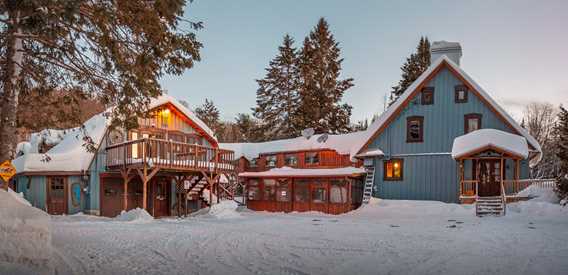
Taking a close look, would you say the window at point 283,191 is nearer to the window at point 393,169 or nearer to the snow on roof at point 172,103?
the snow on roof at point 172,103

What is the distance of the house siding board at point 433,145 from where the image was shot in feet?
73.3

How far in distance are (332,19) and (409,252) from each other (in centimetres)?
3620

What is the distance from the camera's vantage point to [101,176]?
21547 millimetres

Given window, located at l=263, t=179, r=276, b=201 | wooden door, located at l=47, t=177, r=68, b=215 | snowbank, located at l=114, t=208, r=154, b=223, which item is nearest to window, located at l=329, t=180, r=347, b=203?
window, located at l=263, t=179, r=276, b=201

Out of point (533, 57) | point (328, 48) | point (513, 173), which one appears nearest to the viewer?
point (513, 173)

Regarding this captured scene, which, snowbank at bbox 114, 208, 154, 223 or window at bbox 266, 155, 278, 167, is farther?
window at bbox 266, 155, 278, 167

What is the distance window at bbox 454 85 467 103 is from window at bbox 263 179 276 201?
12084mm

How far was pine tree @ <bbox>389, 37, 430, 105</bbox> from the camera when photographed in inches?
1571

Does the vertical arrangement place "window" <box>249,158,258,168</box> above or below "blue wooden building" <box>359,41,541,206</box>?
below

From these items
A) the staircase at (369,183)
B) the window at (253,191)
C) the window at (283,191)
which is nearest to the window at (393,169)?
the staircase at (369,183)

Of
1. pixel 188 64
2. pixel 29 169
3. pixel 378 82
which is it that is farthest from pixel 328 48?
pixel 188 64

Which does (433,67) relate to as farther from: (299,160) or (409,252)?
(409,252)

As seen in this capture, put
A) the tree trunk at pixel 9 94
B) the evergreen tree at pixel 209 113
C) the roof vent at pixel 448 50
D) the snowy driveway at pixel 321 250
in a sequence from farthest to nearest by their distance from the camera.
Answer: the evergreen tree at pixel 209 113, the roof vent at pixel 448 50, the tree trunk at pixel 9 94, the snowy driveway at pixel 321 250

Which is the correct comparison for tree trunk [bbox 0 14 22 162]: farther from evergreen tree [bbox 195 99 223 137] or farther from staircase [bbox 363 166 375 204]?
evergreen tree [bbox 195 99 223 137]
